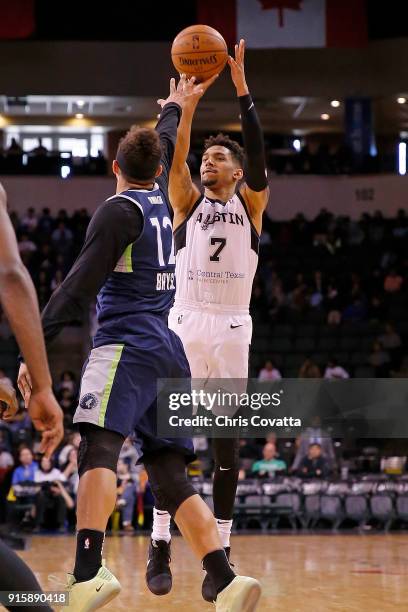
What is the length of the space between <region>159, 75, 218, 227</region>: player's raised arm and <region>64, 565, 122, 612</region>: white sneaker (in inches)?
102

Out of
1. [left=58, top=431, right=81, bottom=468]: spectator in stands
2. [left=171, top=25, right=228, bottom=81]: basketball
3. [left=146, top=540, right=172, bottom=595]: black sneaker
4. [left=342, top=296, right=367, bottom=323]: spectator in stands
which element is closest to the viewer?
[left=146, top=540, right=172, bottom=595]: black sneaker

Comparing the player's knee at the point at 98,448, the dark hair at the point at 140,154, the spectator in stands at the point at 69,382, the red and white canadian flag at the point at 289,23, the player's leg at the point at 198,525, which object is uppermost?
the red and white canadian flag at the point at 289,23

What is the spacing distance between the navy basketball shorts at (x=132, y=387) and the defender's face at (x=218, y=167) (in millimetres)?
1850

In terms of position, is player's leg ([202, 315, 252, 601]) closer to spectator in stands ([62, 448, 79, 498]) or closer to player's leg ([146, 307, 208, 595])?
player's leg ([146, 307, 208, 595])

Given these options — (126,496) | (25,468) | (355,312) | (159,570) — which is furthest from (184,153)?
(355,312)

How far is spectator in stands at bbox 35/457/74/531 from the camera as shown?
577 inches

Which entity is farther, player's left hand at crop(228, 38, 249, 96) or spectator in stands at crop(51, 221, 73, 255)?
spectator in stands at crop(51, 221, 73, 255)

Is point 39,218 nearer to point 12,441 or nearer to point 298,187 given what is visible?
point 298,187

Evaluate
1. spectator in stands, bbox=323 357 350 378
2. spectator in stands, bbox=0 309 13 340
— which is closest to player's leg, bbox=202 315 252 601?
spectator in stands, bbox=323 357 350 378

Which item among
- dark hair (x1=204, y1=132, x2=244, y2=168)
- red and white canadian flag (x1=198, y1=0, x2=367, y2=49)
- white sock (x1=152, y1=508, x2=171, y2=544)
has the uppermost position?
red and white canadian flag (x1=198, y1=0, x2=367, y2=49)

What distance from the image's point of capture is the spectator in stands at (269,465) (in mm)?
15531

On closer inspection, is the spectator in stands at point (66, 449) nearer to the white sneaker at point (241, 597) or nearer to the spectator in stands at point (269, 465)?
the spectator in stands at point (269, 465)

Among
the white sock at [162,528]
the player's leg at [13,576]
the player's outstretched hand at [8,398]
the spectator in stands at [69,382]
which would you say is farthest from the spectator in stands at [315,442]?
the player's leg at [13,576]

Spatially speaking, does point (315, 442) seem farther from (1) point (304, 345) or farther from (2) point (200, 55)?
(2) point (200, 55)
